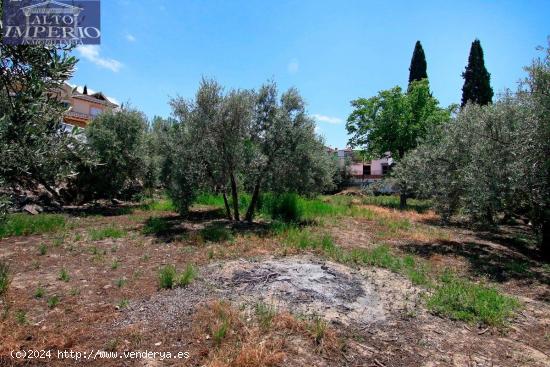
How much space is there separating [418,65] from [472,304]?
3537 cm

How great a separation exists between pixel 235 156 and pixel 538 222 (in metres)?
10.7

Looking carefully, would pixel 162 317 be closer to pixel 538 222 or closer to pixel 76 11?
pixel 76 11

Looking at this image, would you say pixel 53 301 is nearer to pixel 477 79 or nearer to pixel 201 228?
pixel 201 228

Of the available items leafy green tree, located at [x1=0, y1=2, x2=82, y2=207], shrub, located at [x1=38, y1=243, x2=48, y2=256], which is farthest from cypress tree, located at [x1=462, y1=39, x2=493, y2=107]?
leafy green tree, located at [x1=0, y1=2, x2=82, y2=207]

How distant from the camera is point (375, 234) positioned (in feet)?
45.0

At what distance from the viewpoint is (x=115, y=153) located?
60.3 ft

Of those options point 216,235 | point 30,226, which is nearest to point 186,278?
point 216,235

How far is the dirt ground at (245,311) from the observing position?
4.64 meters

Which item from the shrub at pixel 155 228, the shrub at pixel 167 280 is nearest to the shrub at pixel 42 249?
the shrub at pixel 155 228

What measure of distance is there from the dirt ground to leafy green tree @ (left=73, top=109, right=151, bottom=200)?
8.74m

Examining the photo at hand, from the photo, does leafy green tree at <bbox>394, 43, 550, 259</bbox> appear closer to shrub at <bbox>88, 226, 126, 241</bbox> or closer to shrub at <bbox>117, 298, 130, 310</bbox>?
shrub at <bbox>117, 298, 130, 310</bbox>

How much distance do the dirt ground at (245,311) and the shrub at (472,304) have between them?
8.5 inches

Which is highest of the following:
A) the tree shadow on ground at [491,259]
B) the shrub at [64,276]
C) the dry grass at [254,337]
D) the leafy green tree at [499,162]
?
the leafy green tree at [499,162]

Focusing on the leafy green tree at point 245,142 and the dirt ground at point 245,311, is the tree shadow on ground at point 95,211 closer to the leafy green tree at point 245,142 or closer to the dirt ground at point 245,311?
the leafy green tree at point 245,142
